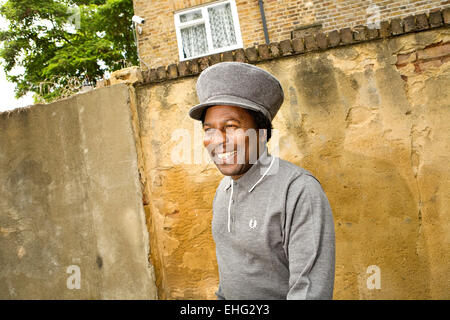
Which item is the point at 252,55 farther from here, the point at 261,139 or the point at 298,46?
the point at 261,139

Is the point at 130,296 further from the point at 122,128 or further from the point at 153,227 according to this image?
the point at 122,128

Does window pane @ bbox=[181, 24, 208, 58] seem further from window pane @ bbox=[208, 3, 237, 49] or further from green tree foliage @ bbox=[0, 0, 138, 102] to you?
green tree foliage @ bbox=[0, 0, 138, 102]

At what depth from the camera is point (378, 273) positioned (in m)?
2.35

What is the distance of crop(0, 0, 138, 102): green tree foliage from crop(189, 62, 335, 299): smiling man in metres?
11.6

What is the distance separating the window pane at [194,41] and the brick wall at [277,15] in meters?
0.30

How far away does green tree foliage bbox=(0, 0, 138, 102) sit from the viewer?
38.5ft

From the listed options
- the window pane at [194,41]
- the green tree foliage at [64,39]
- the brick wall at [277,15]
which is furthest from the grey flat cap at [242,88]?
the green tree foliage at [64,39]

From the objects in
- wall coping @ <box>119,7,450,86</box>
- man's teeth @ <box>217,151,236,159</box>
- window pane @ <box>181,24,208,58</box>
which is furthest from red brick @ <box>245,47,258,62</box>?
window pane @ <box>181,24,208,58</box>

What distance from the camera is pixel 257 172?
1372 mm

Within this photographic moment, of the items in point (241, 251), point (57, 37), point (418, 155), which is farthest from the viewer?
point (57, 37)

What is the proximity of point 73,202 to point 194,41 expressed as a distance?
5826 millimetres
